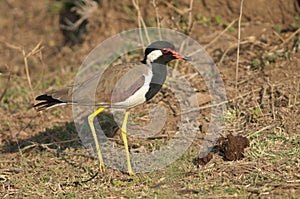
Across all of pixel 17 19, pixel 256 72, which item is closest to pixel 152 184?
pixel 256 72

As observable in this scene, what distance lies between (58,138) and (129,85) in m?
1.56

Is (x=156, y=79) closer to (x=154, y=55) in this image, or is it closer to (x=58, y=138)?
(x=154, y=55)

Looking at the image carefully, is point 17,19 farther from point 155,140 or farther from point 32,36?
point 155,140

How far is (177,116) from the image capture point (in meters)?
6.53

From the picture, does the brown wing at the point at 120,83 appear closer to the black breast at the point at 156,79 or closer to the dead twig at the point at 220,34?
the black breast at the point at 156,79

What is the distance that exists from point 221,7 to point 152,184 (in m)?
3.72

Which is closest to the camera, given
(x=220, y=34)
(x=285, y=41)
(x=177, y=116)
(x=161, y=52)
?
(x=161, y=52)

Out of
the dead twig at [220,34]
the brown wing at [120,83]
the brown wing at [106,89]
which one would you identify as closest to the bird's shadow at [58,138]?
the brown wing at [106,89]

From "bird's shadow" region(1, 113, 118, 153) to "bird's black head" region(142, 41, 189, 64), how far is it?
49.5 inches

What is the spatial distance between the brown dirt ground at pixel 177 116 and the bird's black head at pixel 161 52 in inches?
38.2

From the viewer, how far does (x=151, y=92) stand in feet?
17.8

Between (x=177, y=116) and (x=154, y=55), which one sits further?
(x=177, y=116)

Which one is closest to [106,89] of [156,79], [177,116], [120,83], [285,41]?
[120,83]

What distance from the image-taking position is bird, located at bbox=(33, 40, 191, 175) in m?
5.42
